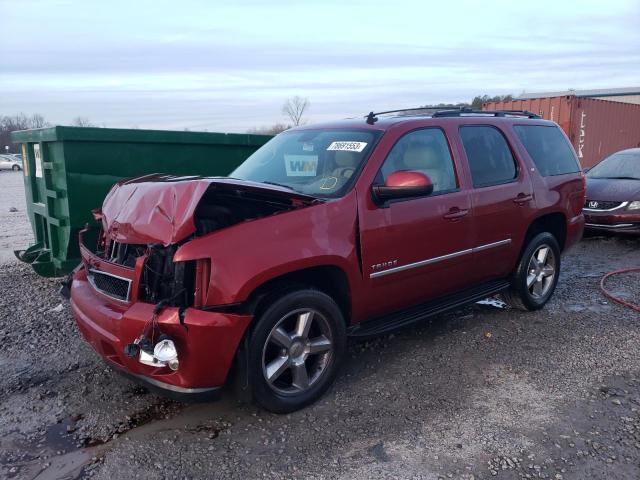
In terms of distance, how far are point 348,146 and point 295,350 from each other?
1.56m

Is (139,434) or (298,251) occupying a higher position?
(298,251)

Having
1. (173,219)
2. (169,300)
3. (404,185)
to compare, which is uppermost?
(404,185)

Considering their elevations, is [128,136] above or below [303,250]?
above

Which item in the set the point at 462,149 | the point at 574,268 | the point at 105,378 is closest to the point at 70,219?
the point at 105,378

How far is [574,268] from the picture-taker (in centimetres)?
754

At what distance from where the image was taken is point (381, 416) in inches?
141

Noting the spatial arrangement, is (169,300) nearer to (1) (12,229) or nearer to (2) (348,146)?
(2) (348,146)

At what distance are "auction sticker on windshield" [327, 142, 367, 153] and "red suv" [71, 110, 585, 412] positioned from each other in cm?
1

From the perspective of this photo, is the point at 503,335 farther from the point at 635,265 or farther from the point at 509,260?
the point at 635,265

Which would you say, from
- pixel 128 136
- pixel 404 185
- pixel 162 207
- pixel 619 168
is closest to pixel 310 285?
pixel 404 185

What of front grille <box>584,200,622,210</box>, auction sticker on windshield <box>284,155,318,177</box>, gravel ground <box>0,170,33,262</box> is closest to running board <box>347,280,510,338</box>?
auction sticker on windshield <box>284,155,318,177</box>

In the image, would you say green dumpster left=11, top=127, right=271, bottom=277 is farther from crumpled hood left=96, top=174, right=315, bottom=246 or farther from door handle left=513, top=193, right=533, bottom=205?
door handle left=513, top=193, right=533, bottom=205

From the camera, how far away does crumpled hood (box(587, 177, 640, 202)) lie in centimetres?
861

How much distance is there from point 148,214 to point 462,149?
2.61 metres
